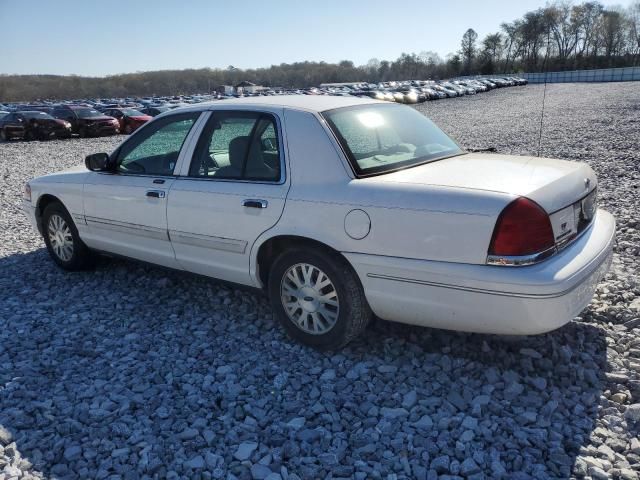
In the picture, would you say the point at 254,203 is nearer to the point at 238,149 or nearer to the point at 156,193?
the point at 238,149

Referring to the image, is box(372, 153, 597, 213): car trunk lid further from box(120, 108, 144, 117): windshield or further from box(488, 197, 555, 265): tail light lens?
box(120, 108, 144, 117): windshield

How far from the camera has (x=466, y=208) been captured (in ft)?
9.53

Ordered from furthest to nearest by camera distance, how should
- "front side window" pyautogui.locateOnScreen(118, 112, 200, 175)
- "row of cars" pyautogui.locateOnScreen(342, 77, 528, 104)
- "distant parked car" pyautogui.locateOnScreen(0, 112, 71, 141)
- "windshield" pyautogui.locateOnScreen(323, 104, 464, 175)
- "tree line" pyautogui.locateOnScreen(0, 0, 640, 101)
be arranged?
"tree line" pyautogui.locateOnScreen(0, 0, 640, 101) < "row of cars" pyautogui.locateOnScreen(342, 77, 528, 104) < "distant parked car" pyautogui.locateOnScreen(0, 112, 71, 141) < "front side window" pyautogui.locateOnScreen(118, 112, 200, 175) < "windshield" pyautogui.locateOnScreen(323, 104, 464, 175)

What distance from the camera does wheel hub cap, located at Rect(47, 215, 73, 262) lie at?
5.38 metres

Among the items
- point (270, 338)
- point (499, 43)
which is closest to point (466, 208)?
point (270, 338)

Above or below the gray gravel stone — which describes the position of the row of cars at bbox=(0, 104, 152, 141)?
above

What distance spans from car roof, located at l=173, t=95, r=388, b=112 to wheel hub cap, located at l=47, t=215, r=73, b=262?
6.23 feet

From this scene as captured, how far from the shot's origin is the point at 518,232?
9.30 ft

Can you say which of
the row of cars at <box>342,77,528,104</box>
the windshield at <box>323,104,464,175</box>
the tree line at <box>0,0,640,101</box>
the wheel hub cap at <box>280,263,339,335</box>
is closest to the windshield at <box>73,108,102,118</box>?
the row of cars at <box>342,77,528,104</box>

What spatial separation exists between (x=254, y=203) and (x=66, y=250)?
108 inches

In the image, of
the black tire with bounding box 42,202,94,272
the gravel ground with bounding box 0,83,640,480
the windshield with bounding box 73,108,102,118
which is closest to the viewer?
the gravel ground with bounding box 0,83,640,480

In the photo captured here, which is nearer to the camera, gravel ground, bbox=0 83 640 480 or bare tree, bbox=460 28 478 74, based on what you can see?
gravel ground, bbox=0 83 640 480

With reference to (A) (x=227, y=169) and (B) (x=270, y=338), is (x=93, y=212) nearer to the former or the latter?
(A) (x=227, y=169)

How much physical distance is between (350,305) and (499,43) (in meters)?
123
